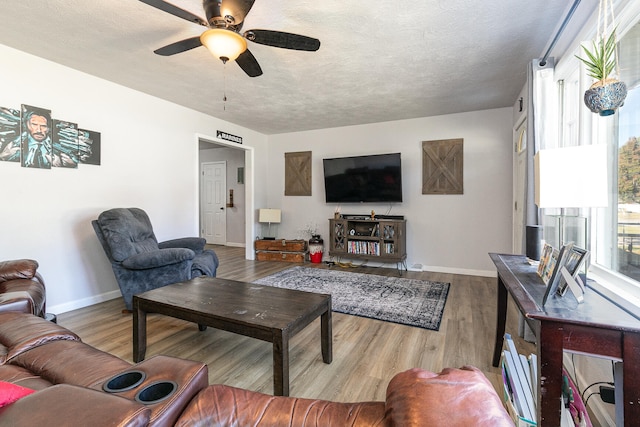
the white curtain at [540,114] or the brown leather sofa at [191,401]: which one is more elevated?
the white curtain at [540,114]

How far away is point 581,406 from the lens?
1229mm

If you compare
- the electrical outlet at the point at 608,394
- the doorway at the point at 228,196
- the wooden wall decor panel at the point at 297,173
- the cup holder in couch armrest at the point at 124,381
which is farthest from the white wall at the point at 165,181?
the electrical outlet at the point at 608,394

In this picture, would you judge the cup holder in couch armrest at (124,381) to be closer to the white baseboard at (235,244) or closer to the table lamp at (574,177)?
the table lamp at (574,177)

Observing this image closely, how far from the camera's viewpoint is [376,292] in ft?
11.9

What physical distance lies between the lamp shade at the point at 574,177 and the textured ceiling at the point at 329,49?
1232mm

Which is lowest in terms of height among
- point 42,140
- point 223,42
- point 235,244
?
point 235,244

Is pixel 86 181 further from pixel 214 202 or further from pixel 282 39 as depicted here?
pixel 214 202

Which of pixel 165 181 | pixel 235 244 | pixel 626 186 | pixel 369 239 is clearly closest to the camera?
pixel 626 186

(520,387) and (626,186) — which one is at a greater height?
(626,186)

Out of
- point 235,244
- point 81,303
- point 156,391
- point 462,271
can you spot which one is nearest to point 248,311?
point 156,391

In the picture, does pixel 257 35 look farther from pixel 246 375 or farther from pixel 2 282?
pixel 2 282

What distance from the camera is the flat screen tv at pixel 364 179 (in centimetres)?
487

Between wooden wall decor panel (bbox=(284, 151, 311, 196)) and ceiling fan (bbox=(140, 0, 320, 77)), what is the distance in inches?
144

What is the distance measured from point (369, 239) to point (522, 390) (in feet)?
11.4
